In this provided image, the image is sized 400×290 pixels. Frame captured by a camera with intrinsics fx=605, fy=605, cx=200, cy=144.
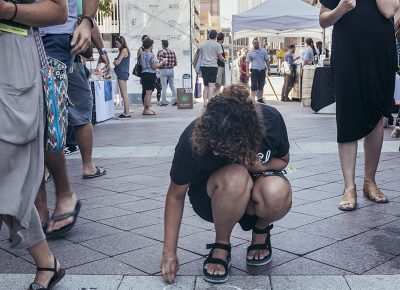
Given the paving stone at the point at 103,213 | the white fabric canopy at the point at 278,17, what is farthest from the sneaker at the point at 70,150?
the white fabric canopy at the point at 278,17

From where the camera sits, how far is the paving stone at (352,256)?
9.40 ft

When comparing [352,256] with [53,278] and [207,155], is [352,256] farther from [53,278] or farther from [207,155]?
[53,278]

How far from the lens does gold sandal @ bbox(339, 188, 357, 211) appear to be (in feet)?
12.8

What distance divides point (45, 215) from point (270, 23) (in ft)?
44.5

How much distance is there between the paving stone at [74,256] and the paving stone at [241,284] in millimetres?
622

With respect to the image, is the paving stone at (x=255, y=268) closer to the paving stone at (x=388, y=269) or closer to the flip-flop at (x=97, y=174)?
the paving stone at (x=388, y=269)

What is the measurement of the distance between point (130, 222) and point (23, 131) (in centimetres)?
154

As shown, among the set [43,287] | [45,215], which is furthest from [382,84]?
[43,287]

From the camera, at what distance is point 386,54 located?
13.1 ft

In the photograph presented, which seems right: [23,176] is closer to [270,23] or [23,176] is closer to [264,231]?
[264,231]

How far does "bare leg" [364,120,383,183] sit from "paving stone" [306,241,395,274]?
1121mm

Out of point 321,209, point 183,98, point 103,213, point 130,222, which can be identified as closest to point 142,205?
point 103,213

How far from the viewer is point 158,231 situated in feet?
11.5

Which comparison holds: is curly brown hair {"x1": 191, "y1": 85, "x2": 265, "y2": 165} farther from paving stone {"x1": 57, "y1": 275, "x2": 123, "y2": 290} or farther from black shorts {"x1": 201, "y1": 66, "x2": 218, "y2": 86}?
black shorts {"x1": 201, "y1": 66, "x2": 218, "y2": 86}
